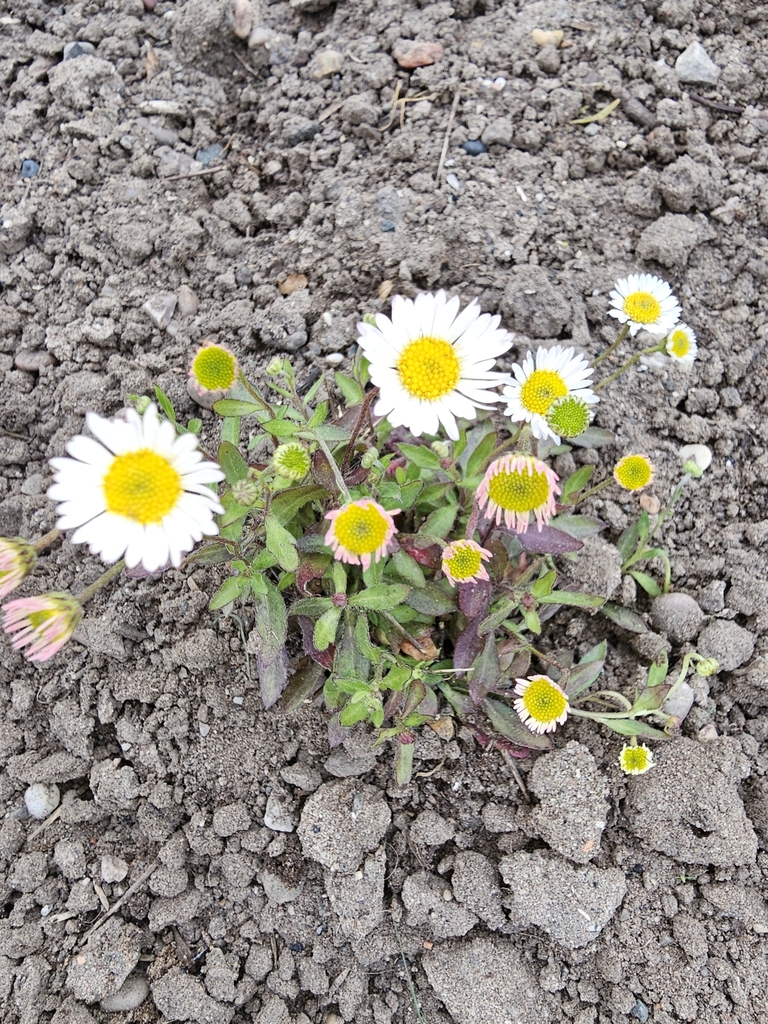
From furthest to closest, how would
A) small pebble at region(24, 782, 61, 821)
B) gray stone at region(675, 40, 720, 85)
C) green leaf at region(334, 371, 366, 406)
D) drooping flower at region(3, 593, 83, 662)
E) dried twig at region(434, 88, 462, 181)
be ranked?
gray stone at region(675, 40, 720, 85) < dried twig at region(434, 88, 462, 181) < small pebble at region(24, 782, 61, 821) < green leaf at region(334, 371, 366, 406) < drooping flower at region(3, 593, 83, 662)

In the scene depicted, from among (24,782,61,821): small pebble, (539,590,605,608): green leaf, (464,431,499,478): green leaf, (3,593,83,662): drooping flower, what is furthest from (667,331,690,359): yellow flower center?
(24,782,61,821): small pebble

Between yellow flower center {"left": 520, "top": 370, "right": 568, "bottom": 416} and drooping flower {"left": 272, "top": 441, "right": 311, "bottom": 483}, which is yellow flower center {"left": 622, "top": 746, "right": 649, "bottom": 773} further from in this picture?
drooping flower {"left": 272, "top": 441, "right": 311, "bottom": 483}

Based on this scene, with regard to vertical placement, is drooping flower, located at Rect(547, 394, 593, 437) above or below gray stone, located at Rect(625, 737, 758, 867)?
above

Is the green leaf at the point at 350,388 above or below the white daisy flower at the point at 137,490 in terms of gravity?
below

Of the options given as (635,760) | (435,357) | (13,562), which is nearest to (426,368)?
(435,357)

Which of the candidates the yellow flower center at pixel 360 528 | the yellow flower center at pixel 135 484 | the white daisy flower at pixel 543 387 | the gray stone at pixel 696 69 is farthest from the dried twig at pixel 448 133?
the yellow flower center at pixel 135 484

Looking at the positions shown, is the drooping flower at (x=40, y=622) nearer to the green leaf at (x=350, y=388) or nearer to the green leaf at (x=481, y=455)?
the green leaf at (x=350, y=388)

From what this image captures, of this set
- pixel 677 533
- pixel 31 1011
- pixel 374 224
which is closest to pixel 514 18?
pixel 374 224
